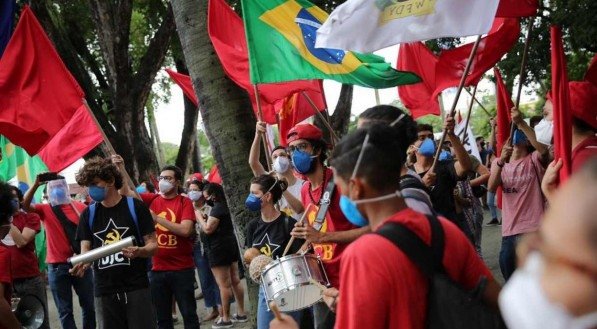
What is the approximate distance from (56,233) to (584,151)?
20.4 ft

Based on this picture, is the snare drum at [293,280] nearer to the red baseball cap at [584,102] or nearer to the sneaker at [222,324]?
the red baseball cap at [584,102]

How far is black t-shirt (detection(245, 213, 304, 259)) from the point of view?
563 centimetres

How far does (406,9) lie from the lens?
565cm

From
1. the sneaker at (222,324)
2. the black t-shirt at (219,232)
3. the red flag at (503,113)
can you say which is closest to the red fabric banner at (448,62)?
the red flag at (503,113)

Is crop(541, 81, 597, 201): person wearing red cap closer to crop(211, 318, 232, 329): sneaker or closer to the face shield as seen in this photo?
the face shield

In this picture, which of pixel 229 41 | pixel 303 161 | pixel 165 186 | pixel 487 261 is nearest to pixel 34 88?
pixel 165 186

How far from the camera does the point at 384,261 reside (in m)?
2.36

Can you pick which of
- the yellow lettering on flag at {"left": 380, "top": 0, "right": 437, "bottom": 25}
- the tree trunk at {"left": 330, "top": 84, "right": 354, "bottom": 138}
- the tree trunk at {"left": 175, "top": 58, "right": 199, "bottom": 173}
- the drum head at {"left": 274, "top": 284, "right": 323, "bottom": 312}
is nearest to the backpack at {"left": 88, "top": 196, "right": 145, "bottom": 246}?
the drum head at {"left": 274, "top": 284, "right": 323, "bottom": 312}

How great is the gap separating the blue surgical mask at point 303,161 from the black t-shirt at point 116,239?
61.4 inches

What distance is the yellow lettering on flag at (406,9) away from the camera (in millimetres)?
5559

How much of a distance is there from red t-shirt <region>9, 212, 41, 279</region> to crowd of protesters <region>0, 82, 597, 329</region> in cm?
1

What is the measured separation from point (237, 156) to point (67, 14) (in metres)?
13.7

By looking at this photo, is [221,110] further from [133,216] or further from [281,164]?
[133,216]

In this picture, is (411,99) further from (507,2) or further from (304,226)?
(304,226)
